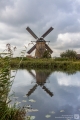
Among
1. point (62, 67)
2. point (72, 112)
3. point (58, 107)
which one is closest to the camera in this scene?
→ point (72, 112)

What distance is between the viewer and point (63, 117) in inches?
219

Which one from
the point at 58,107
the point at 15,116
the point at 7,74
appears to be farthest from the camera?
the point at 58,107

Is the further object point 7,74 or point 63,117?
point 63,117

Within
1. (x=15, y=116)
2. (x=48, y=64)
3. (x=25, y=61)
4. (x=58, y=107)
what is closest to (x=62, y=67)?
(x=48, y=64)

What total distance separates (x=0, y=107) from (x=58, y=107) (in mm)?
3463

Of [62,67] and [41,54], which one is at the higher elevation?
[41,54]

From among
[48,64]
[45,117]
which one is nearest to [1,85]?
[45,117]

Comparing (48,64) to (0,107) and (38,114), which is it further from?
(0,107)

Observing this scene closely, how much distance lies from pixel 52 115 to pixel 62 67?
21471mm

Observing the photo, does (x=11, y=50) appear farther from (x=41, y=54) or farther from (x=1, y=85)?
(x=41, y=54)

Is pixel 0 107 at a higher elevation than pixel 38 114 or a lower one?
higher

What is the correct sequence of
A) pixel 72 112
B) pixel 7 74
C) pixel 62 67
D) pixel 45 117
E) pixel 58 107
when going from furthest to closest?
pixel 62 67 < pixel 58 107 < pixel 72 112 < pixel 45 117 < pixel 7 74

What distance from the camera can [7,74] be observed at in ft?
10.8

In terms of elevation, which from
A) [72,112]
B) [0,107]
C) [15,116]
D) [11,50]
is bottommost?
[72,112]
